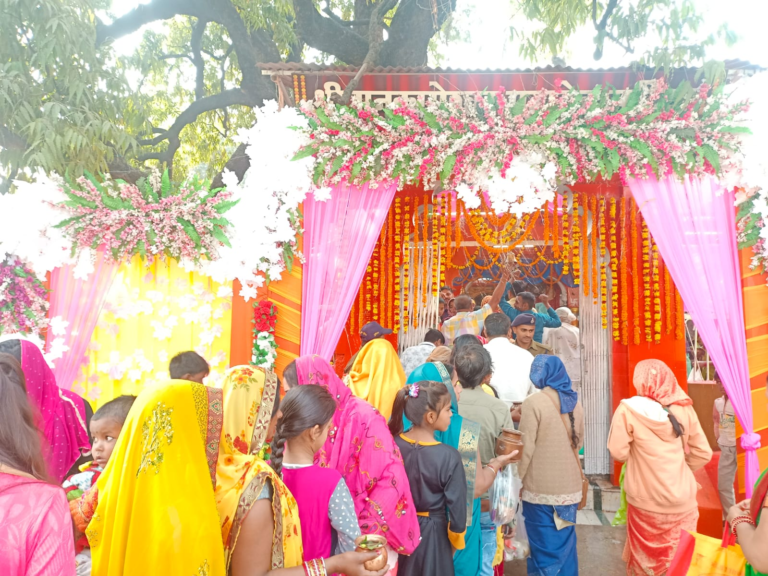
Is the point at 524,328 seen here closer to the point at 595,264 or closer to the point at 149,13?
the point at 595,264

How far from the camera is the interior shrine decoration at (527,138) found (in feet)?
13.8

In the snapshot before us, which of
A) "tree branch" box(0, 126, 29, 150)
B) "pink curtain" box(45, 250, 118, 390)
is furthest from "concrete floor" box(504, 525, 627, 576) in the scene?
"tree branch" box(0, 126, 29, 150)

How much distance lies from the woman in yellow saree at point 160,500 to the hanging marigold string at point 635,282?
4.76 meters

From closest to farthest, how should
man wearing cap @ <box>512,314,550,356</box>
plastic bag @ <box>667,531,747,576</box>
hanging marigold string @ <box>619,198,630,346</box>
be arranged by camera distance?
plastic bag @ <box>667,531,747,576</box>
man wearing cap @ <box>512,314,550,356</box>
hanging marigold string @ <box>619,198,630,346</box>

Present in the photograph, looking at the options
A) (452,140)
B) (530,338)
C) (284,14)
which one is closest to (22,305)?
(452,140)

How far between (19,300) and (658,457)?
4.56 m

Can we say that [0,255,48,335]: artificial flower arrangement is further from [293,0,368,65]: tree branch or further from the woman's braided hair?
[293,0,368,65]: tree branch

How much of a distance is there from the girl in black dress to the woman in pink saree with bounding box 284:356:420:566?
0.16m

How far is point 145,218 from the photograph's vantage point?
4426 mm

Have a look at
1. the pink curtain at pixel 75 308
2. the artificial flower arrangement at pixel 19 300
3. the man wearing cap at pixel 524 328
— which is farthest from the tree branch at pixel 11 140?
the man wearing cap at pixel 524 328

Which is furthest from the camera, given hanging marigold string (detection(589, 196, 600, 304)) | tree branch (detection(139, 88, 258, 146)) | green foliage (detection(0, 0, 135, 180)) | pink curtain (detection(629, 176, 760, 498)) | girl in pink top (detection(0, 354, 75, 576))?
tree branch (detection(139, 88, 258, 146))

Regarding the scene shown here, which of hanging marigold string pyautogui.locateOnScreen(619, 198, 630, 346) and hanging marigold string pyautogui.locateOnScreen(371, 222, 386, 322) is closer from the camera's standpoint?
hanging marigold string pyautogui.locateOnScreen(619, 198, 630, 346)

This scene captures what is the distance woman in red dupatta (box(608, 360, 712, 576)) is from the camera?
338 cm

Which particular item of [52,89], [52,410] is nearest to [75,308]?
[52,410]
